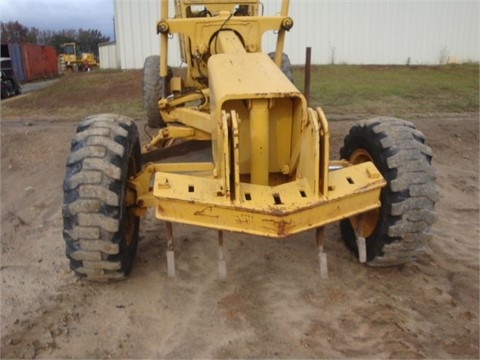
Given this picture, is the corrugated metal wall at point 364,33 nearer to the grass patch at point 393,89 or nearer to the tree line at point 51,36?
the grass patch at point 393,89

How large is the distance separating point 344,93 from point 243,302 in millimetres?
9652

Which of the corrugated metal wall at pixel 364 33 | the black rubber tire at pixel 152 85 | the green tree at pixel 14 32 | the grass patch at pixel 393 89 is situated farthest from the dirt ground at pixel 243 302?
the green tree at pixel 14 32

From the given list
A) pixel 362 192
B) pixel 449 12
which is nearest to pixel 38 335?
pixel 362 192

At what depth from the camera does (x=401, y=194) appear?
3.98 m

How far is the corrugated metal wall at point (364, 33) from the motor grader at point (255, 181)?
14674mm

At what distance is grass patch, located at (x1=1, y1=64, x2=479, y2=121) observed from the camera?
1156cm

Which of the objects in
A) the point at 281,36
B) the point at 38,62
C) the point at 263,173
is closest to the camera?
the point at 263,173

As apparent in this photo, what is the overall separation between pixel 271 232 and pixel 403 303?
1.48 meters

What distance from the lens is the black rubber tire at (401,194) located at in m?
3.97

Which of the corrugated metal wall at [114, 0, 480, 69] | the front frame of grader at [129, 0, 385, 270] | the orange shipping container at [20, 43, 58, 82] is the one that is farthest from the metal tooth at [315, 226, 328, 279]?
the orange shipping container at [20, 43, 58, 82]

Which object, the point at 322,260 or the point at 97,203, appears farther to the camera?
the point at 97,203

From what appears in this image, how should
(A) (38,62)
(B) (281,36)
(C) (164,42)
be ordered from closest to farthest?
(C) (164,42), (B) (281,36), (A) (38,62)

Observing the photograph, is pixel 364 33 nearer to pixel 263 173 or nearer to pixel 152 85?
pixel 152 85

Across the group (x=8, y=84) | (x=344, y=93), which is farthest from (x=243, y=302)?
(x=8, y=84)
